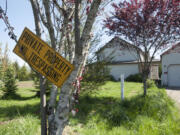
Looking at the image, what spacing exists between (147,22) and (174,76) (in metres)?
9.85

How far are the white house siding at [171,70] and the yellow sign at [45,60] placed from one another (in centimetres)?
1330

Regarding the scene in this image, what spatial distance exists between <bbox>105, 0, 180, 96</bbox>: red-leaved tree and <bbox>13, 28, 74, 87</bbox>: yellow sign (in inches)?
174

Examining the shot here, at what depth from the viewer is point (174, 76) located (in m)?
12.0

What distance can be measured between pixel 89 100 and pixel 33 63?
4.51m

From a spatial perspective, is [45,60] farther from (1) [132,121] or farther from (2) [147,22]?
(2) [147,22]

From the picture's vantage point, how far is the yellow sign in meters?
1.22

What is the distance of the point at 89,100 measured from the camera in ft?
18.0

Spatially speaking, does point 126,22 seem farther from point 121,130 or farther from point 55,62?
point 55,62

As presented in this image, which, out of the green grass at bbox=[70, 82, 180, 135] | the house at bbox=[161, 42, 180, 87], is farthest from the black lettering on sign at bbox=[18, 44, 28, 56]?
the house at bbox=[161, 42, 180, 87]

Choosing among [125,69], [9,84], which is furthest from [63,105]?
[125,69]

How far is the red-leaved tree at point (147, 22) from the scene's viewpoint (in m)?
4.57

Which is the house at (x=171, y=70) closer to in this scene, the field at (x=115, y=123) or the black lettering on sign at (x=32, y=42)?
the field at (x=115, y=123)

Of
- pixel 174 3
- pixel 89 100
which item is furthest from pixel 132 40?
pixel 89 100

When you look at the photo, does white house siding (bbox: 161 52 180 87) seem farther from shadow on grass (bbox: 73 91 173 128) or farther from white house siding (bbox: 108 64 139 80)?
shadow on grass (bbox: 73 91 173 128)
